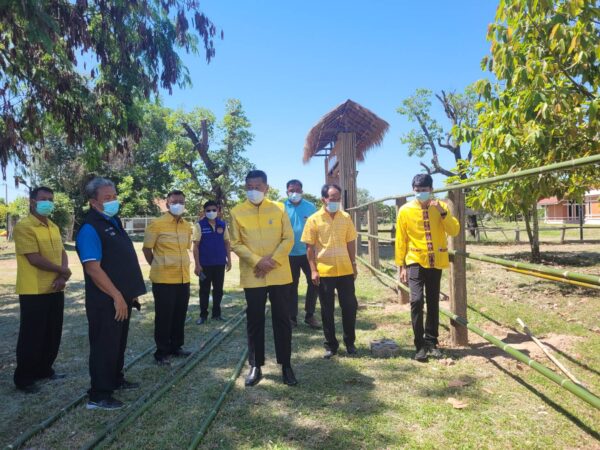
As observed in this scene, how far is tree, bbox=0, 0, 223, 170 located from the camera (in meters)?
5.51

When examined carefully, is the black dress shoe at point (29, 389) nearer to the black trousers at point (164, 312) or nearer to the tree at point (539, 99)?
the black trousers at point (164, 312)

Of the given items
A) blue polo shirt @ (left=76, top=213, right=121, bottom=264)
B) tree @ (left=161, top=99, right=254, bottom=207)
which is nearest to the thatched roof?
tree @ (left=161, top=99, right=254, bottom=207)

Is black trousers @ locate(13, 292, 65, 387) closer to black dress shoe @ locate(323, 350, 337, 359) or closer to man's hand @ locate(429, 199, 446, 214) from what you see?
black dress shoe @ locate(323, 350, 337, 359)

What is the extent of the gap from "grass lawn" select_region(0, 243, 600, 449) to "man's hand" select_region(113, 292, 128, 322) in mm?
651

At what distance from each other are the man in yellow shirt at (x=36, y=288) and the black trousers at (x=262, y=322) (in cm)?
153

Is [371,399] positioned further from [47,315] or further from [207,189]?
[207,189]

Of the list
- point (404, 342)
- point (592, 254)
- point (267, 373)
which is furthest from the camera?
point (592, 254)

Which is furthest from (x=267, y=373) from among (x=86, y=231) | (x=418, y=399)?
(x=86, y=231)

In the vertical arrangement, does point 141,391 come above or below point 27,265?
below

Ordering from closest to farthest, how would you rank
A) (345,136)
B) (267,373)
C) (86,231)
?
(86,231) < (267,373) < (345,136)

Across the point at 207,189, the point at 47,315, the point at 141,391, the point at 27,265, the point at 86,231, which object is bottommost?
the point at 141,391

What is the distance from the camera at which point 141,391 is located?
3.44 metres

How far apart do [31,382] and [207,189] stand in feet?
44.7

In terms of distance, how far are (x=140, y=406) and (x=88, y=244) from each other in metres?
1.17
